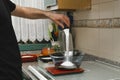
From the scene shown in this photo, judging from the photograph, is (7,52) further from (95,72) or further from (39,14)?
(95,72)

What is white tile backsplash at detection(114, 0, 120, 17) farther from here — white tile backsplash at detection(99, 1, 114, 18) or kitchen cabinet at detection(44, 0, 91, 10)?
kitchen cabinet at detection(44, 0, 91, 10)

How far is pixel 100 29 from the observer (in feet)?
5.84

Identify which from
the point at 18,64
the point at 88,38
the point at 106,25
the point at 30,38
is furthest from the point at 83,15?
the point at 18,64

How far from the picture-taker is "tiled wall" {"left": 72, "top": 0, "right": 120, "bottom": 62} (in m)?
1.60

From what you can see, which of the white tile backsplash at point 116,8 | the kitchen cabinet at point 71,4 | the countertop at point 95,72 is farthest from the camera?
the kitchen cabinet at point 71,4

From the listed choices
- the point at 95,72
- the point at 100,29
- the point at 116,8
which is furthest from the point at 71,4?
the point at 95,72

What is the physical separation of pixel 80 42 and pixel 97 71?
2.14 ft

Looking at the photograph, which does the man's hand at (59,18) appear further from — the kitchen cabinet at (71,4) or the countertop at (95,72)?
the kitchen cabinet at (71,4)

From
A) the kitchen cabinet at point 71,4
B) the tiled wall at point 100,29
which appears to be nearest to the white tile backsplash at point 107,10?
the tiled wall at point 100,29

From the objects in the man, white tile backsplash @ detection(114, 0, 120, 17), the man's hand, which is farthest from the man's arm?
white tile backsplash @ detection(114, 0, 120, 17)

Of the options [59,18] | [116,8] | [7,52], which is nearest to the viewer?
[7,52]

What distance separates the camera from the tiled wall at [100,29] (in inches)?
63.1

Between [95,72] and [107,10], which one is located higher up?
[107,10]

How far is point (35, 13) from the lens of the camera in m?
1.47
